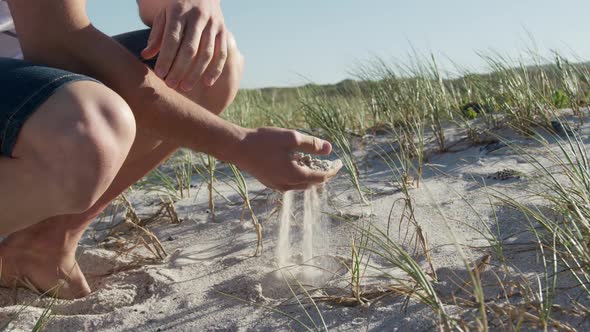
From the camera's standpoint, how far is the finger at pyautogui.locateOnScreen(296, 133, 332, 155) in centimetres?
170

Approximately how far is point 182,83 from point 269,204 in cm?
92

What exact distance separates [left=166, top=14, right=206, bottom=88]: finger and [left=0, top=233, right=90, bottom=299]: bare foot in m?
0.67

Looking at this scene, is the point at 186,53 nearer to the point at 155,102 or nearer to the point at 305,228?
the point at 155,102

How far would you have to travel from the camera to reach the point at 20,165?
4.95 feet

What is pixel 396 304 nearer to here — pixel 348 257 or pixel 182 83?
pixel 348 257

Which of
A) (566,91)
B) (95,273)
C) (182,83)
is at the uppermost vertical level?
(182,83)

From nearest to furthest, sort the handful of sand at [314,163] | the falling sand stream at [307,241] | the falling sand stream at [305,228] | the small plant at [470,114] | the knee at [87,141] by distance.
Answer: the knee at [87,141] < the handful of sand at [314,163] < the falling sand stream at [307,241] < the falling sand stream at [305,228] < the small plant at [470,114]

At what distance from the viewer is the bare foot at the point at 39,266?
6.50 ft

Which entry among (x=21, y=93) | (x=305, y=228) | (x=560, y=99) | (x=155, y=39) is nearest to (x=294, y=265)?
(x=305, y=228)

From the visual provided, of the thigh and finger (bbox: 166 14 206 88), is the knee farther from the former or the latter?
finger (bbox: 166 14 206 88)

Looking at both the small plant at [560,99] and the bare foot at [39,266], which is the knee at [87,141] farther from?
the small plant at [560,99]

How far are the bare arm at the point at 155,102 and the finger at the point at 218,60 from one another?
0.14 m

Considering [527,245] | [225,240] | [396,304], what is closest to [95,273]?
[225,240]

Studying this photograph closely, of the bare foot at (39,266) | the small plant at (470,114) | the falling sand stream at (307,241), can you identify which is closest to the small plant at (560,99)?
the small plant at (470,114)
